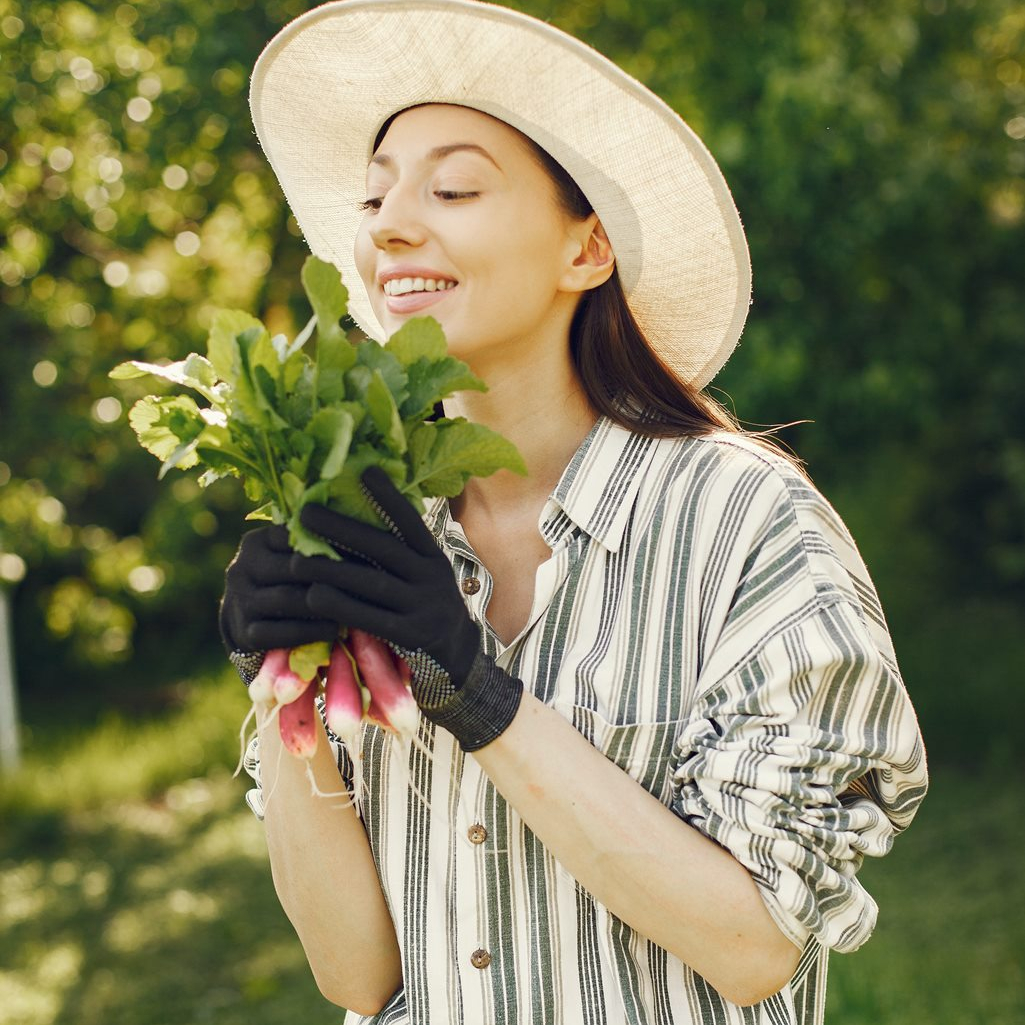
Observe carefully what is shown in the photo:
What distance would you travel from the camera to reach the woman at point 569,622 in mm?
1712

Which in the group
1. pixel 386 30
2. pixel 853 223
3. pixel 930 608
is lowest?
pixel 386 30

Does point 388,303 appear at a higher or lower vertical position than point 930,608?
lower

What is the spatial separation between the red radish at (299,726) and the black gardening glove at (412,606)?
0.16 m

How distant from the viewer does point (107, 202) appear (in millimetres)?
6207

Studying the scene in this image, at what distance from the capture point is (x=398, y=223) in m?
1.94

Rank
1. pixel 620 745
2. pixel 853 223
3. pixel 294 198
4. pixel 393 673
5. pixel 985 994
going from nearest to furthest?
pixel 393 673, pixel 620 745, pixel 294 198, pixel 985 994, pixel 853 223

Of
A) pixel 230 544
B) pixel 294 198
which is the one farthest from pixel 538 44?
pixel 230 544

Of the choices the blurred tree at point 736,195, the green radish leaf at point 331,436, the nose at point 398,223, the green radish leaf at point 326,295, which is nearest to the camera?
the green radish leaf at point 331,436

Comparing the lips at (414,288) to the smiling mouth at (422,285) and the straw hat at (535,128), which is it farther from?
the straw hat at (535,128)

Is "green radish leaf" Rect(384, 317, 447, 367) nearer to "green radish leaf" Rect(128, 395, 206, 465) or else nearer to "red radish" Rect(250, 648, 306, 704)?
"green radish leaf" Rect(128, 395, 206, 465)

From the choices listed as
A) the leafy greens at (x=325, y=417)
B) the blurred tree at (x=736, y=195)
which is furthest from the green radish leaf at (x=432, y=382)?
Result: the blurred tree at (x=736, y=195)

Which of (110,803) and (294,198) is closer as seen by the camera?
(294,198)

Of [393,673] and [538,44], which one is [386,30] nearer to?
[538,44]

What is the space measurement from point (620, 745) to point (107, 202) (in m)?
5.15
